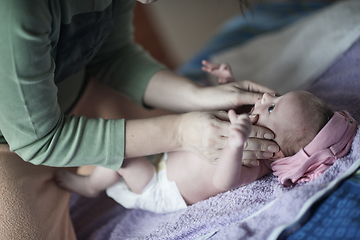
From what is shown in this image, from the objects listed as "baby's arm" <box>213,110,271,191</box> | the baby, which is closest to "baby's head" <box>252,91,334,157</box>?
the baby

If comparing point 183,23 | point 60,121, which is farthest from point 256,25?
point 60,121

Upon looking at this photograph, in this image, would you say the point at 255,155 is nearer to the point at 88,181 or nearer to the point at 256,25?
the point at 88,181

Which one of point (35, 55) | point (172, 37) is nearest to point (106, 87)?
point (35, 55)

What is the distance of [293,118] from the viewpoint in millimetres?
796

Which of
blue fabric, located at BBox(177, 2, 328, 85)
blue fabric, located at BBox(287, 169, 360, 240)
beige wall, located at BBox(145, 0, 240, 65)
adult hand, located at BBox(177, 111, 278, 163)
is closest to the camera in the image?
blue fabric, located at BBox(287, 169, 360, 240)

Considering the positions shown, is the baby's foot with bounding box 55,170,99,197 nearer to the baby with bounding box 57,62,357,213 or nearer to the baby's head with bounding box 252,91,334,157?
the baby with bounding box 57,62,357,213

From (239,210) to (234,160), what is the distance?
0.45 feet

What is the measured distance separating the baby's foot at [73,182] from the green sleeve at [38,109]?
213 mm

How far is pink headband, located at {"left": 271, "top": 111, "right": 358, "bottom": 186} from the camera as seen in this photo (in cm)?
79

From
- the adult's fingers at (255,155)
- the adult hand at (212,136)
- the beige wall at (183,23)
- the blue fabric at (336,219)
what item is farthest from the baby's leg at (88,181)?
the beige wall at (183,23)

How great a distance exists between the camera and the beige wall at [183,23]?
104 inches

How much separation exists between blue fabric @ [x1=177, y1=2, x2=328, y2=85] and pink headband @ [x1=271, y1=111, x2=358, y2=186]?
1.13m

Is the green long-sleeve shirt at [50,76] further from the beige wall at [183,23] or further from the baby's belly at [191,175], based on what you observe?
the beige wall at [183,23]

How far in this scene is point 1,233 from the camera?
77 centimetres
